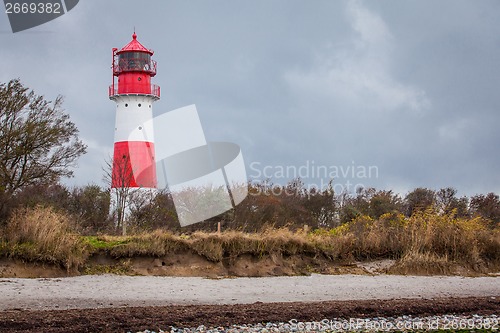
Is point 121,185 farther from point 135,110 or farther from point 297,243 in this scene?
point 297,243

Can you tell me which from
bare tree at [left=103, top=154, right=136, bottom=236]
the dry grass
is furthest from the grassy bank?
bare tree at [left=103, top=154, right=136, bottom=236]

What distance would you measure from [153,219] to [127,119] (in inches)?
293

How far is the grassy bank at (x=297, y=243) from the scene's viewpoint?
1767 cm

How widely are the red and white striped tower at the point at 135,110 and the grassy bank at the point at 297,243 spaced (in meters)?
11.3

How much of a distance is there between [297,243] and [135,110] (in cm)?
1536

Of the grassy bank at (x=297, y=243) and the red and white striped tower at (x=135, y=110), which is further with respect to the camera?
the red and white striped tower at (x=135, y=110)

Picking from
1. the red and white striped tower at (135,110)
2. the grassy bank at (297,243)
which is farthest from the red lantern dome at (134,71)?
the grassy bank at (297,243)

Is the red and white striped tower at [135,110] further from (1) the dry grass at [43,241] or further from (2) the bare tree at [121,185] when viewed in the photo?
(1) the dry grass at [43,241]

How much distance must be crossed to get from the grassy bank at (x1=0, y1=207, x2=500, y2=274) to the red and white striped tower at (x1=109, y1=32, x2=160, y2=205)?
11320 millimetres

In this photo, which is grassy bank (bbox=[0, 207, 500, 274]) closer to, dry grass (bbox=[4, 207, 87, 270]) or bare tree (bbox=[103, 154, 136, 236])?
dry grass (bbox=[4, 207, 87, 270])

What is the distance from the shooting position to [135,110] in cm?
3338

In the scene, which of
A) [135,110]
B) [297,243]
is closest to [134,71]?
[135,110]

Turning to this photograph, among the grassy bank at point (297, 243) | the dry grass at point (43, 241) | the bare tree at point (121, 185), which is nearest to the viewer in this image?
the dry grass at point (43, 241)

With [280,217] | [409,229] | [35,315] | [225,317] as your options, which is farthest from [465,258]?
[35,315]
